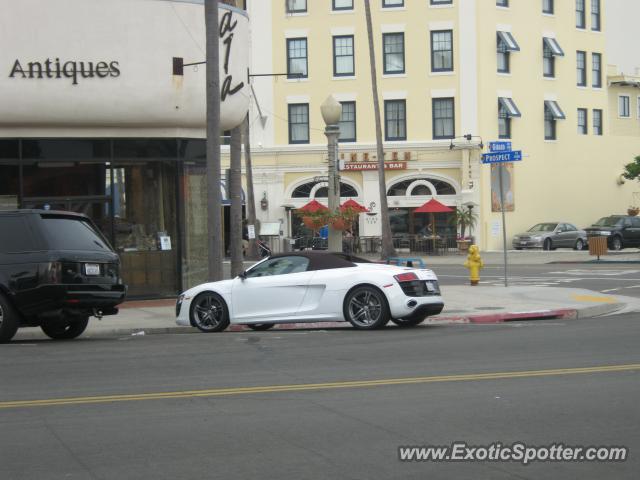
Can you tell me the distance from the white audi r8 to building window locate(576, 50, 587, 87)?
4171cm

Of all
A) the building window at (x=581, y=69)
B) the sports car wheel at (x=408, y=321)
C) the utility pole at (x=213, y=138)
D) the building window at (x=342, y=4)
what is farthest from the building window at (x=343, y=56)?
the sports car wheel at (x=408, y=321)

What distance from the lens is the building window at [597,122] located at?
185ft

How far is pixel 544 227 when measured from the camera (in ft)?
166

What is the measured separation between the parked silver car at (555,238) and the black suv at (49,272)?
122 feet

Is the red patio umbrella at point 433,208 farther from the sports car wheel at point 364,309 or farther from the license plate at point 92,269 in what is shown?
the license plate at point 92,269

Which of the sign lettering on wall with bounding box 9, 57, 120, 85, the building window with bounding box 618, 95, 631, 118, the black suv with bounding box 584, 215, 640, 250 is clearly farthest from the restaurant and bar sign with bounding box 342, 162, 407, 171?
the sign lettering on wall with bounding box 9, 57, 120, 85

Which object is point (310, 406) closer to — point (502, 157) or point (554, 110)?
point (502, 157)

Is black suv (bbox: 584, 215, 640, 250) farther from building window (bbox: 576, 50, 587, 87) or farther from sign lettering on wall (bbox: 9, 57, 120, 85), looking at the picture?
sign lettering on wall (bbox: 9, 57, 120, 85)

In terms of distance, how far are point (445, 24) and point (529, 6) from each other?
524 centimetres

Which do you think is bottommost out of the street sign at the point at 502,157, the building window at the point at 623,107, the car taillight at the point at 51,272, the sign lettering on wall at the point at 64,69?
the car taillight at the point at 51,272

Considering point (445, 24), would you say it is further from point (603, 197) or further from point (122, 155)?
point (122, 155)

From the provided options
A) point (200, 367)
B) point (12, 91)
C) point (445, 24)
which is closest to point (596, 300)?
point (200, 367)

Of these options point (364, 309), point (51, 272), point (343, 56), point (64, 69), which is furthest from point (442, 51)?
point (51, 272)

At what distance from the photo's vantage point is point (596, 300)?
69.5ft
